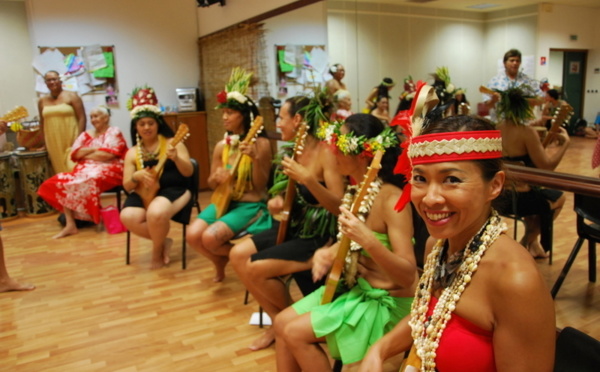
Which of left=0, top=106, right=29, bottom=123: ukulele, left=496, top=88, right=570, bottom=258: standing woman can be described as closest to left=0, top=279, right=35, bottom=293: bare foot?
left=0, top=106, right=29, bottom=123: ukulele

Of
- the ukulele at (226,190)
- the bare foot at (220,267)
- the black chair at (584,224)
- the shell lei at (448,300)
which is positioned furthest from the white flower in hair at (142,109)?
the shell lei at (448,300)

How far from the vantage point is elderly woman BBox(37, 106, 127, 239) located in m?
5.04

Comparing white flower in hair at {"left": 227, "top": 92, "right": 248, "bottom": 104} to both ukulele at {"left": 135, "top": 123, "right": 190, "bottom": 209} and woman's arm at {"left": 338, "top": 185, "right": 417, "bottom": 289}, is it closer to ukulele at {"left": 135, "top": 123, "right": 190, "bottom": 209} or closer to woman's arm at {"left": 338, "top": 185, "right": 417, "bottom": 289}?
ukulele at {"left": 135, "top": 123, "right": 190, "bottom": 209}

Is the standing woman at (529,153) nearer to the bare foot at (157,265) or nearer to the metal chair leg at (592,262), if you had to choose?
the metal chair leg at (592,262)

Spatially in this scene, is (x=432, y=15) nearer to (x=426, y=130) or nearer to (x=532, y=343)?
(x=426, y=130)

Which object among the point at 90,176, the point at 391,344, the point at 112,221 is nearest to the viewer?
the point at 391,344

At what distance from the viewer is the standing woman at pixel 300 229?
2.48 metres

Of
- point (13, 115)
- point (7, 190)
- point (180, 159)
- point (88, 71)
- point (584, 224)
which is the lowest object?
point (7, 190)

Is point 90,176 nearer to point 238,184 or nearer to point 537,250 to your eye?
point 238,184

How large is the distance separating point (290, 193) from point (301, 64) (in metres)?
2.04

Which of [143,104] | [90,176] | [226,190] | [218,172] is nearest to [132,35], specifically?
[90,176]

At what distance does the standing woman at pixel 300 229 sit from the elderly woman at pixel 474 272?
3.89 feet

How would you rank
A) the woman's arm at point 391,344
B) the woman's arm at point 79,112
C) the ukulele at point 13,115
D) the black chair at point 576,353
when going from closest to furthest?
the black chair at point 576,353 → the woman's arm at point 391,344 → the ukulele at point 13,115 → the woman's arm at point 79,112

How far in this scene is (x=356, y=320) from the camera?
1875mm
